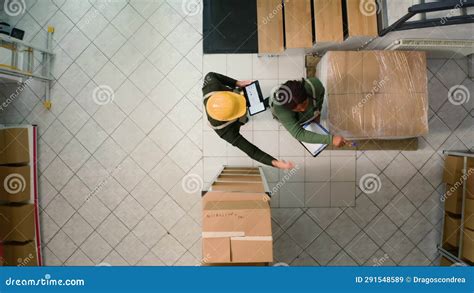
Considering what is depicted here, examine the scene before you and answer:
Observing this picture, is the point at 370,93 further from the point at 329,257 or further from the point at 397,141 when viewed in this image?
the point at 329,257

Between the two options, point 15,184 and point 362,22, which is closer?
point 362,22

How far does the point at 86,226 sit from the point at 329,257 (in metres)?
2.92

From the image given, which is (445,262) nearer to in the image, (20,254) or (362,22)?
(362,22)

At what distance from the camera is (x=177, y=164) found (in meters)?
3.80

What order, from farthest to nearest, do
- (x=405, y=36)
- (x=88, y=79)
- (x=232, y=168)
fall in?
(x=88, y=79), (x=232, y=168), (x=405, y=36)

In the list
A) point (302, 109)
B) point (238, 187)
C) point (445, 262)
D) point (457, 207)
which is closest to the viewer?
point (238, 187)

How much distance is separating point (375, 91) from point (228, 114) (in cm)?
148

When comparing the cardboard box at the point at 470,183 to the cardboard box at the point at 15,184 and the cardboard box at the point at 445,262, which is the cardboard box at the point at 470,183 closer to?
the cardboard box at the point at 445,262

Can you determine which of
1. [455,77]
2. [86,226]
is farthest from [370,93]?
[86,226]

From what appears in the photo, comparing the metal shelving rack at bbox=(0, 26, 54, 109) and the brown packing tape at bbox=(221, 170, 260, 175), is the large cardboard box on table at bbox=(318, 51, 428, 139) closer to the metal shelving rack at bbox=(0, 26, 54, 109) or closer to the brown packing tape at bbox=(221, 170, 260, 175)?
the brown packing tape at bbox=(221, 170, 260, 175)

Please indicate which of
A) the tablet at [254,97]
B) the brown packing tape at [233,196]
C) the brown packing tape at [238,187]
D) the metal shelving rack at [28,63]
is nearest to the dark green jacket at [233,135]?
the brown packing tape at [238,187]

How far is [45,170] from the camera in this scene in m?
3.87

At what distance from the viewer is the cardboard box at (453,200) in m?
3.53

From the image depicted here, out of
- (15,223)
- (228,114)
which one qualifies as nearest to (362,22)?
(228,114)
